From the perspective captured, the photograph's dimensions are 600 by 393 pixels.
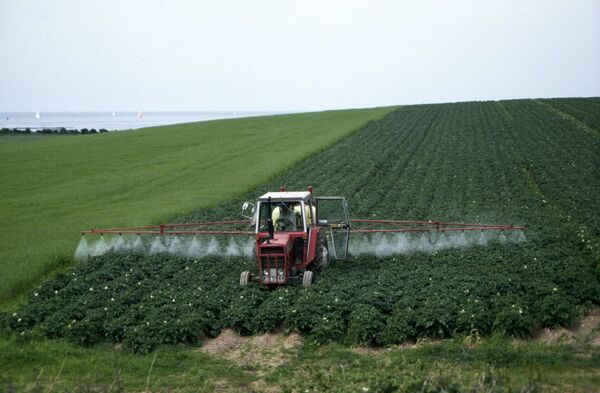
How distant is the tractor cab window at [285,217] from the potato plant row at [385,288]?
1240mm

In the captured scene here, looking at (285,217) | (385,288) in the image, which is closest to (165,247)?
(285,217)

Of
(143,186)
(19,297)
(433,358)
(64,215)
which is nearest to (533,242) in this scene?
(433,358)

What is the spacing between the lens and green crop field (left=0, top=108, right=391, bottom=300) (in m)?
18.9

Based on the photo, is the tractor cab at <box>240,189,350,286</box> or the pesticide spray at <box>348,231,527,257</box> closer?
the tractor cab at <box>240,189,350,286</box>

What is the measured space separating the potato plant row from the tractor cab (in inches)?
17.7

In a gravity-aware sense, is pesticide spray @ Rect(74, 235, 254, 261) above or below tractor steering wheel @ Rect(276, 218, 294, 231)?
below

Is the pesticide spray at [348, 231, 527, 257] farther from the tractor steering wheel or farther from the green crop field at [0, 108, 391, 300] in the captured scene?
the green crop field at [0, 108, 391, 300]

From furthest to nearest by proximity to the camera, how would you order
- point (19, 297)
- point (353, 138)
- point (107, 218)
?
point (353, 138) < point (107, 218) < point (19, 297)

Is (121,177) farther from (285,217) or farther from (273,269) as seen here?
(273,269)

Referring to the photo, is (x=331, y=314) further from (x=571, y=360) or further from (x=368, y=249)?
(x=368, y=249)

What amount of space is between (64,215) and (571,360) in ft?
59.1

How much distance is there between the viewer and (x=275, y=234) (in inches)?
563

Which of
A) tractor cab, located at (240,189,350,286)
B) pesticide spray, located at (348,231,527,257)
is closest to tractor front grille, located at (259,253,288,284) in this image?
tractor cab, located at (240,189,350,286)

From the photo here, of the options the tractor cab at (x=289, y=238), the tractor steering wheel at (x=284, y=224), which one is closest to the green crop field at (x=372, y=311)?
the tractor cab at (x=289, y=238)
